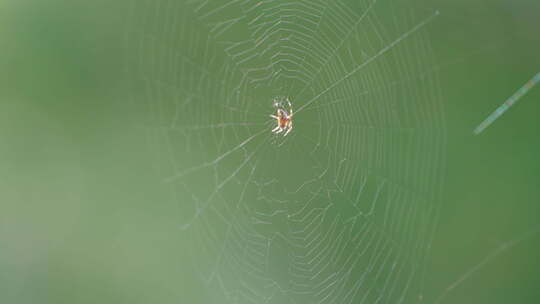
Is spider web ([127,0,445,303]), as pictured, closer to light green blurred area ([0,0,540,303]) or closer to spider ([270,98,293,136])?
spider ([270,98,293,136])

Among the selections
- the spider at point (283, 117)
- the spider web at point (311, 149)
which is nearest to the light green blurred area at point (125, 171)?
the spider web at point (311, 149)

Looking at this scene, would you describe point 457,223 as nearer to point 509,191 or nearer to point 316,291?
point 509,191

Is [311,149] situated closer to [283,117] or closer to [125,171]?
[283,117]

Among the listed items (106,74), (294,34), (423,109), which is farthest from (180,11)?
(106,74)

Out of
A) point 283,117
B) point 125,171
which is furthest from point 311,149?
point 125,171

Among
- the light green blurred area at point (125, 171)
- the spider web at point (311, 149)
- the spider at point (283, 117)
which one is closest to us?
the spider web at point (311, 149)

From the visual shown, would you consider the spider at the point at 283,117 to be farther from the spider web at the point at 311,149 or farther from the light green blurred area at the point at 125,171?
the light green blurred area at the point at 125,171
